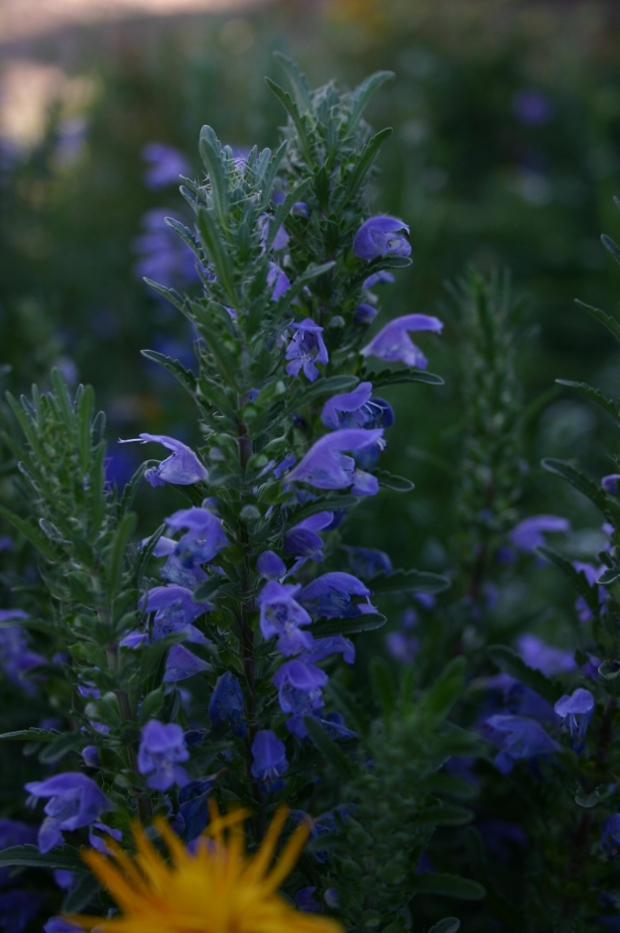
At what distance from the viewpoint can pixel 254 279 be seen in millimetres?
863

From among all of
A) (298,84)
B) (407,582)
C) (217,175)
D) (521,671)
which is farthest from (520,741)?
(298,84)

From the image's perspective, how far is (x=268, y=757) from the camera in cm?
95

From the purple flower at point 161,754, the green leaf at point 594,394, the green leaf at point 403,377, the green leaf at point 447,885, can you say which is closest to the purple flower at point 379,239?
the green leaf at point 403,377

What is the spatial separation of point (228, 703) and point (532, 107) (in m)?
5.53

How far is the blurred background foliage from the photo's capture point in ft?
7.52

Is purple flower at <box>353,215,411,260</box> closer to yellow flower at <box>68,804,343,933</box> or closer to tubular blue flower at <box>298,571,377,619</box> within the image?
tubular blue flower at <box>298,571,377,619</box>

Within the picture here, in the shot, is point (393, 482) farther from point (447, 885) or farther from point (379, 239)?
point (447, 885)

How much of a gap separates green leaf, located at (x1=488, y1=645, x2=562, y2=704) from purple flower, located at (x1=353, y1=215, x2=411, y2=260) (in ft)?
1.83

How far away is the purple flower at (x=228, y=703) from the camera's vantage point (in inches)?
38.2

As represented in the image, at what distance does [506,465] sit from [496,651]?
1.70ft

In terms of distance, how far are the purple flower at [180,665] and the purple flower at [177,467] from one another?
8.2 inches

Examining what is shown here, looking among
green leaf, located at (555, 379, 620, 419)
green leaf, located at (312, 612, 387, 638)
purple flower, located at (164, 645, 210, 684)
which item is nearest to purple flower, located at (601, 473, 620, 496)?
green leaf, located at (555, 379, 620, 419)

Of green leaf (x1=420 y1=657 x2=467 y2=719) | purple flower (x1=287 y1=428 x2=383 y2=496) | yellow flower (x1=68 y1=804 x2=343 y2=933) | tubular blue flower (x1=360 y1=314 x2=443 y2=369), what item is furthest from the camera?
tubular blue flower (x1=360 y1=314 x2=443 y2=369)

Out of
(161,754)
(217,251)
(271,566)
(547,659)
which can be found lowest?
(547,659)
